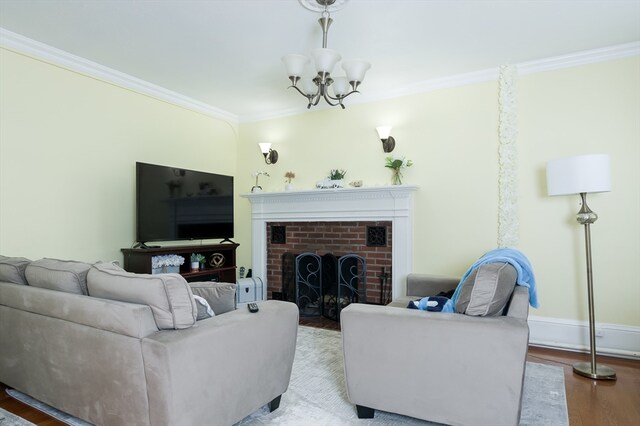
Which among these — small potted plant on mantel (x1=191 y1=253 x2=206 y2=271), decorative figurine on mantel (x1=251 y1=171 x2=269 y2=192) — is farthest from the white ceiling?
small potted plant on mantel (x1=191 y1=253 x2=206 y2=271)

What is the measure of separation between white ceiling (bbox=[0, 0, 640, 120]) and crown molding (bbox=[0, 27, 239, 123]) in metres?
0.07

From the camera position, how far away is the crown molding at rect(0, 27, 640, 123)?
10.6 ft

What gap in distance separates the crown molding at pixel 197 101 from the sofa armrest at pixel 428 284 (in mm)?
1987

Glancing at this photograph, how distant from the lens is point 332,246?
4570mm

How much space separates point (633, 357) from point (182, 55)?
4616 mm

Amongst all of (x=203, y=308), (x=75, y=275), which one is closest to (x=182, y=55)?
(x=75, y=275)

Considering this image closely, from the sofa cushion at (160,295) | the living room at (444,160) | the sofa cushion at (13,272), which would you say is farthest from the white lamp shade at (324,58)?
the sofa cushion at (13,272)

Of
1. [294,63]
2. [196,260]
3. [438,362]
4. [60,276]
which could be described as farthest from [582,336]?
[60,276]

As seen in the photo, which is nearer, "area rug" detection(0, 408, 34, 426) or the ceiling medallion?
"area rug" detection(0, 408, 34, 426)

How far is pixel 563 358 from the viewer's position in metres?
3.21

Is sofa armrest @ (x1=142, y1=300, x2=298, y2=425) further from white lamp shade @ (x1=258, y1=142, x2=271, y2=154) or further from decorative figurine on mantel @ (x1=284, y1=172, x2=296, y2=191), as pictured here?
white lamp shade @ (x1=258, y1=142, x2=271, y2=154)

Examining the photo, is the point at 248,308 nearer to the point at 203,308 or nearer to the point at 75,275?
the point at 203,308

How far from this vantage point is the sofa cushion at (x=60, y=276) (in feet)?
6.69

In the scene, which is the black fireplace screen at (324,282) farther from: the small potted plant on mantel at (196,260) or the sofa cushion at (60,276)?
the sofa cushion at (60,276)
